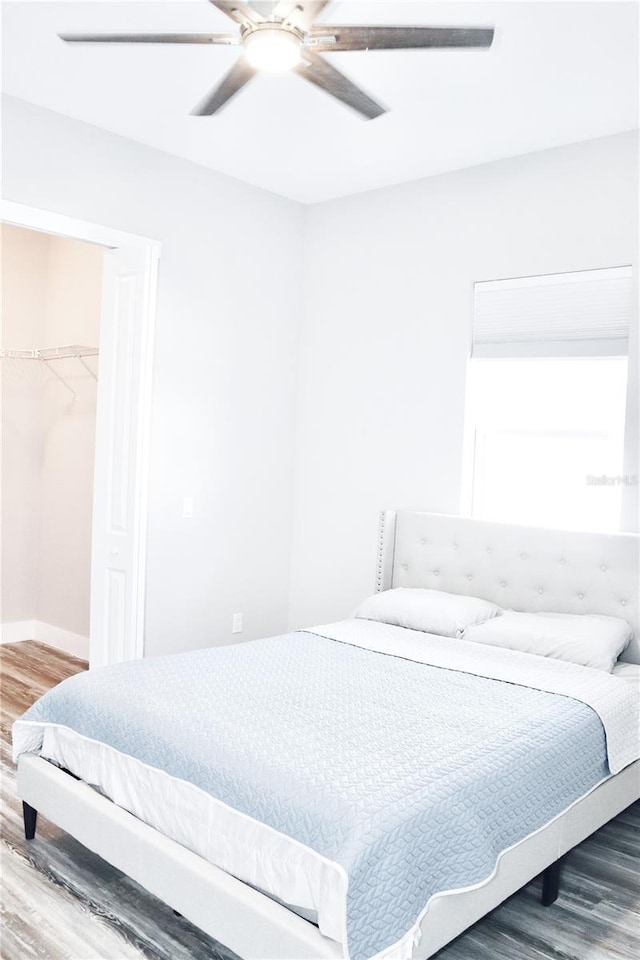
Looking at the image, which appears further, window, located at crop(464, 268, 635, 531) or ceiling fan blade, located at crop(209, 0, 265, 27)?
window, located at crop(464, 268, 635, 531)

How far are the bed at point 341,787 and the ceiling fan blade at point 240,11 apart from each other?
5.97ft

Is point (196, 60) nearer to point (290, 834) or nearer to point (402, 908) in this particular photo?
point (290, 834)

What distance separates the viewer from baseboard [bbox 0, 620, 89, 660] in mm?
4750

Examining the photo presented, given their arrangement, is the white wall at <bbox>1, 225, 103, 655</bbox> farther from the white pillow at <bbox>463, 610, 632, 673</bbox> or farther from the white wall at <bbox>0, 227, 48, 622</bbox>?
the white pillow at <bbox>463, 610, 632, 673</bbox>

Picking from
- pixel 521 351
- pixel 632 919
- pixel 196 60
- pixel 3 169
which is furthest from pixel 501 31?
pixel 632 919

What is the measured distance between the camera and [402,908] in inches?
67.9

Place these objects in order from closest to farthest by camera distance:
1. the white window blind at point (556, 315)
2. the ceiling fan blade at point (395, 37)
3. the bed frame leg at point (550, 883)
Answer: the ceiling fan blade at point (395, 37)
the bed frame leg at point (550, 883)
the white window blind at point (556, 315)

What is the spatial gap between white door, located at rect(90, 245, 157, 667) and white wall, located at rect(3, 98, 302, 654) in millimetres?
110

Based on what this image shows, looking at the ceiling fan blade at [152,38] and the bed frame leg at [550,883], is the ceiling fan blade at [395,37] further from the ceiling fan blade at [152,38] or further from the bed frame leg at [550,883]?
the bed frame leg at [550,883]

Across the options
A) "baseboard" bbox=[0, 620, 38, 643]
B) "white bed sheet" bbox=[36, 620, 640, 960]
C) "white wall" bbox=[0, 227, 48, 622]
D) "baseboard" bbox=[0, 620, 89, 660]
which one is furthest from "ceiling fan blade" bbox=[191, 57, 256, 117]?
"baseboard" bbox=[0, 620, 38, 643]

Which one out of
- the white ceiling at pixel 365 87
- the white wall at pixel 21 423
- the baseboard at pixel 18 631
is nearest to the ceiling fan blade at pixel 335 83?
the white ceiling at pixel 365 87

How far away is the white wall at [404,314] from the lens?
349 centimetres

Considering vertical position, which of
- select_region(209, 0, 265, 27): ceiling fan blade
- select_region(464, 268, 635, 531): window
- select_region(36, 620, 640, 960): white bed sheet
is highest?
select_region(209, 0, 265, 27): ceiling fan blade

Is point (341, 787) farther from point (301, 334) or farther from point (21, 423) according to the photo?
point (21, 423)
